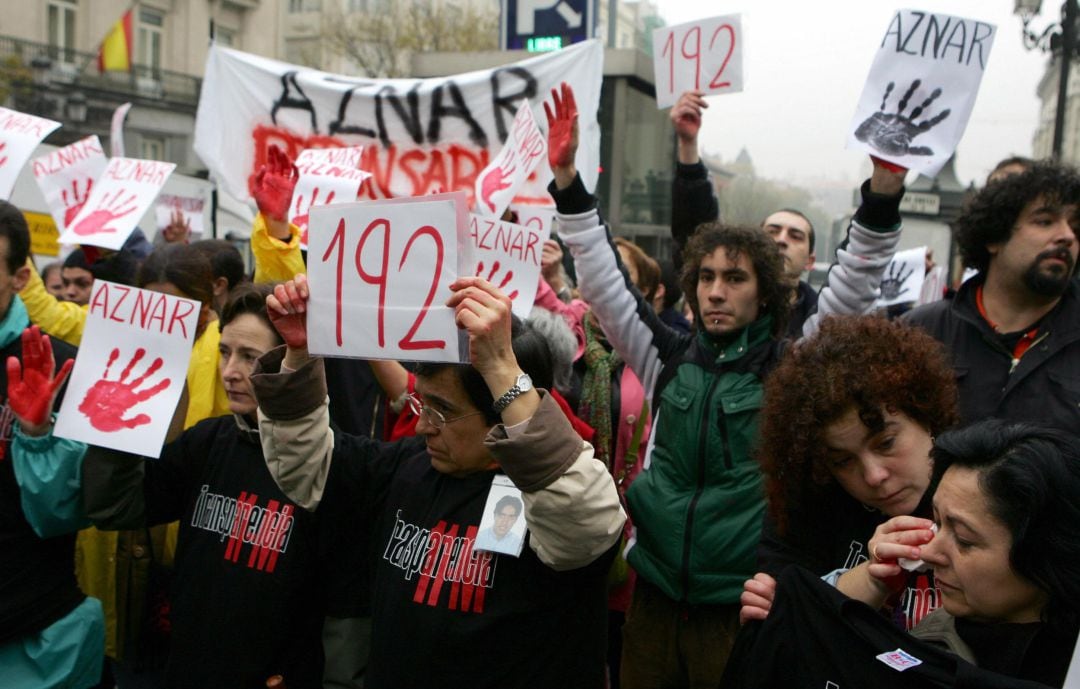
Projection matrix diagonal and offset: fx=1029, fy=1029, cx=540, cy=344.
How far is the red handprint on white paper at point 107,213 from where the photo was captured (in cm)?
446

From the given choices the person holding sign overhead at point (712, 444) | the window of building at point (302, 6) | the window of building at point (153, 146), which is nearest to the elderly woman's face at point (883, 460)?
the person holding sign overhead at point (712, 444)

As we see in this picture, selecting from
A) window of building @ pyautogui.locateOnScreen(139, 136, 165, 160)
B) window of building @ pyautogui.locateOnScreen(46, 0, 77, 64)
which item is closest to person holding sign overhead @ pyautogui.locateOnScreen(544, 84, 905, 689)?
window of building @ pyautogui.locateOnScreen(46, 0, 77, 64)

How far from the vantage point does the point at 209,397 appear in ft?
12.2

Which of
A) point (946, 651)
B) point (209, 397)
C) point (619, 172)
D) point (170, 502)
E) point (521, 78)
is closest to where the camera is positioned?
point (946, 651)

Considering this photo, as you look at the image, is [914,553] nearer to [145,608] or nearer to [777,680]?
[777,680]

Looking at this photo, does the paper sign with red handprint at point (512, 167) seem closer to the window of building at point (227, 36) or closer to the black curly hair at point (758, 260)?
the black curly hair at point (758, 260)

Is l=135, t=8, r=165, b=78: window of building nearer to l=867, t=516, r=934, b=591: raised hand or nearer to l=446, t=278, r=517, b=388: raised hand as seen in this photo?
l=446, t=278, r=517, b=388: raised hand

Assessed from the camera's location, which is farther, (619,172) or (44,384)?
(619,172)

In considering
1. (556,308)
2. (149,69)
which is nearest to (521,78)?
(556,308)

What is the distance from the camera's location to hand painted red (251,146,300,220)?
3742 millimetres

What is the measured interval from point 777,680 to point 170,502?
6.27ft

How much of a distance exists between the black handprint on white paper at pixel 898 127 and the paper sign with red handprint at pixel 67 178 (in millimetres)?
3679

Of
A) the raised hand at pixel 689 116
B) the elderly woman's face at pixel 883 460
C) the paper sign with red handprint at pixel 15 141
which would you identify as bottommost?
the elderly woman's face at pixel 883 460

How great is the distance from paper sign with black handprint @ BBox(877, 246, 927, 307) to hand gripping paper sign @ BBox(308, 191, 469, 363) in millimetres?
4573
